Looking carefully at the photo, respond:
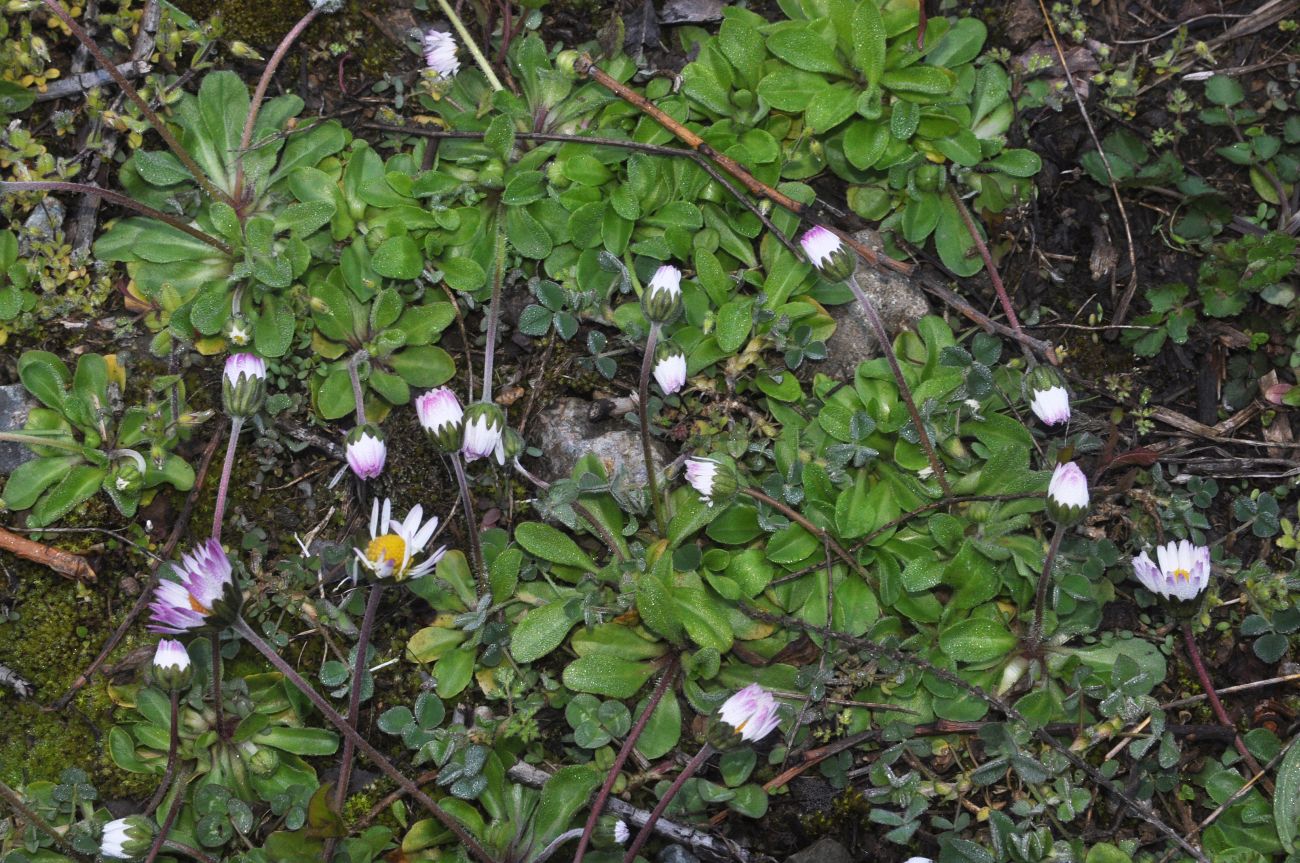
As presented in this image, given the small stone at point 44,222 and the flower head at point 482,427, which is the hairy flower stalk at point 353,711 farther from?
the small stone at point 44,222

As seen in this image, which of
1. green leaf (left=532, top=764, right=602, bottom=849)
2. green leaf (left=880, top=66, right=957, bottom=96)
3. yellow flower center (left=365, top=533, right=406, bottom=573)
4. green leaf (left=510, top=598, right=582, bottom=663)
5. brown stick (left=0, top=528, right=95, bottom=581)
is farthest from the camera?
green leaf (left=880, top=66, right=957, bottom=96)

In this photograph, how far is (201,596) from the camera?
2539mm

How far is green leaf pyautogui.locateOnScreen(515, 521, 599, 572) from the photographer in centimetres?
292

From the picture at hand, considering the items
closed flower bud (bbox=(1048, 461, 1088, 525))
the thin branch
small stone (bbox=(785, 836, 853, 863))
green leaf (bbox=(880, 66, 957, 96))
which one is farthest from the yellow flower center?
green leaf (bbox=(880, 66, 957, 96))

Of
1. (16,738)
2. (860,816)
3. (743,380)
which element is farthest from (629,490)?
(16,738)

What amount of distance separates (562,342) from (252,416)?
0.93 m

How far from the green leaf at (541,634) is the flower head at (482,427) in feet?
1.57

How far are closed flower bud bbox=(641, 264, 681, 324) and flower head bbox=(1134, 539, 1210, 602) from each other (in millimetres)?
1433

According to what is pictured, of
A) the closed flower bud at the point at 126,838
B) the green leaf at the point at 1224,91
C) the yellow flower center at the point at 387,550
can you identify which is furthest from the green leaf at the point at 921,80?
the closed flower bud at the point at 126,838

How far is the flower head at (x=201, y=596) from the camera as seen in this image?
8.32 ft

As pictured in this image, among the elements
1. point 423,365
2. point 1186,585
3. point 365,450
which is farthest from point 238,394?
point 1186,585

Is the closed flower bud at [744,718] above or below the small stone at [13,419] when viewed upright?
below

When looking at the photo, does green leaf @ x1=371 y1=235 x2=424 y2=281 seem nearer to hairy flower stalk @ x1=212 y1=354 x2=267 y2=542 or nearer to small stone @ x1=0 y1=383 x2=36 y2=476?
hairy flower stalk @ x1=212 y1=354 x2=267 y2=542

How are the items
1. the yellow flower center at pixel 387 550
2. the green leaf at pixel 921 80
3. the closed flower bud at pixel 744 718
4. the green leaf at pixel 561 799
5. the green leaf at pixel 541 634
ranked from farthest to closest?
1. the green leaf at pixel 921 80
2. the green leaf at pixel 541 634
3. the green leaf at pixel 561 799
4. the yellow flower center at pixel 387 550
5. the closed flower bud at pixel 744 718
